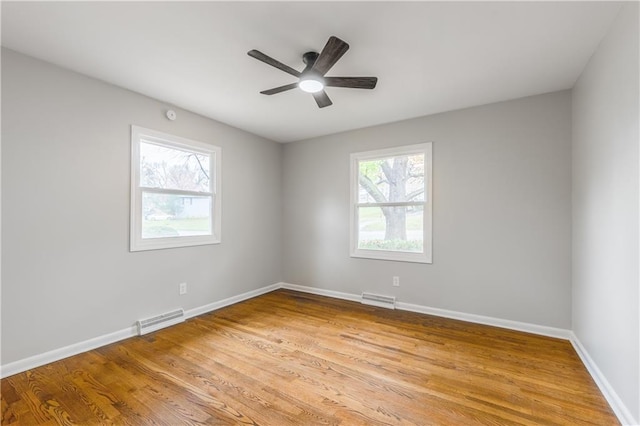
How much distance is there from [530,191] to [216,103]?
362cm

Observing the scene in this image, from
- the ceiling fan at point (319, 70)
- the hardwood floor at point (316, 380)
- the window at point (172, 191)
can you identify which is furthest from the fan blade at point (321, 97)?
the hardwood floor at point (316, 380)

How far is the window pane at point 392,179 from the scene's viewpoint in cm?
382

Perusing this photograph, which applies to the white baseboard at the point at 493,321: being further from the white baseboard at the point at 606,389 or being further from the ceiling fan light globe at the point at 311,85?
the ceiling fan light globe at the point at 311,85

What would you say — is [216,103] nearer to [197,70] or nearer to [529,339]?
[197,70]

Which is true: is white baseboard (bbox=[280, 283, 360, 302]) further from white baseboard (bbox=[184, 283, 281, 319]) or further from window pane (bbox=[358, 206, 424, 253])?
window pane (bbox=[358, 206, 424, 253])

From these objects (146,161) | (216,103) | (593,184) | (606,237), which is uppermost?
(216,103)

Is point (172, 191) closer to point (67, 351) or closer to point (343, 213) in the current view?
point (67, 351)

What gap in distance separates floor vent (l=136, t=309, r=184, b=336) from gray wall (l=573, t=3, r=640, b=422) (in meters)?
3.83

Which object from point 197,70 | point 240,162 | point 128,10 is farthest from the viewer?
point 240,162

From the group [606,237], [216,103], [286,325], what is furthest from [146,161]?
[606,237]

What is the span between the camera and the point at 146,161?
3172 millimetres

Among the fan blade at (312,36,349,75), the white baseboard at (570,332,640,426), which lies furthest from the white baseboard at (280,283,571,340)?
the fan blade at (312,36,349,75)

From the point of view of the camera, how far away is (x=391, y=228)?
4.00m

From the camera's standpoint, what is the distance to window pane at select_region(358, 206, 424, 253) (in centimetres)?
380
